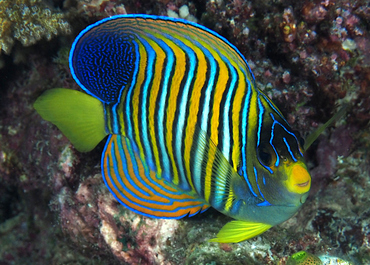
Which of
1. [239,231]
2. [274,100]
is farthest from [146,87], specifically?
[274,100]

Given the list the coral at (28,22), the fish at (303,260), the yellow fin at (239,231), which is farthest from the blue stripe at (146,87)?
the coral at (28,22)

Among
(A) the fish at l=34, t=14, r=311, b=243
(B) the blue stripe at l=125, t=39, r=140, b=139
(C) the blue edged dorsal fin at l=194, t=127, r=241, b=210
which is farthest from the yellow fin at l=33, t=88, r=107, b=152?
(C) the blue edged dorsal fin at l=194, t=127, r=241, b=210

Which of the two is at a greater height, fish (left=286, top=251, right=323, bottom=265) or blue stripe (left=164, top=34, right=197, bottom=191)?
blue stripe (left=164, top=34, right=197, bottom=191)

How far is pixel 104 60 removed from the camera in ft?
5.15

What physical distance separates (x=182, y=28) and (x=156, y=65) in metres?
0.23

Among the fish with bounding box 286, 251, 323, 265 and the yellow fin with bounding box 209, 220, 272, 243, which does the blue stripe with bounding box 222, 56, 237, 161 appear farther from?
the fish with bounding box 286, 251, 323, 265

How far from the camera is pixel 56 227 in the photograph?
3.08 meters

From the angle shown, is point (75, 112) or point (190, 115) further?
point (75, 112)

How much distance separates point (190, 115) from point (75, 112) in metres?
0.67

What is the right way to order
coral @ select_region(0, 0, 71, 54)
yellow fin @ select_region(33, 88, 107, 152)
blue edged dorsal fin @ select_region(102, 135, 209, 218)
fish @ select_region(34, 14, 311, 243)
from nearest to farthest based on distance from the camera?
fish @ select_region(34, 14, 311, 243) → yellow fin @ select_region(33, 88, 107, 152) → blue edged dorsal fin @ select_region(102, 135, 209, 218) → coral @ select_region(0, 0, 71, 54)

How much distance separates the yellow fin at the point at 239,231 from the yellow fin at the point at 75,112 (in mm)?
879

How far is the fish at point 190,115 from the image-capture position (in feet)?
4.43

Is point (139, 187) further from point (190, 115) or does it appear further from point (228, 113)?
point (228, 113)

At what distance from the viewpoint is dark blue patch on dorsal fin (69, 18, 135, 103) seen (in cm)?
149
